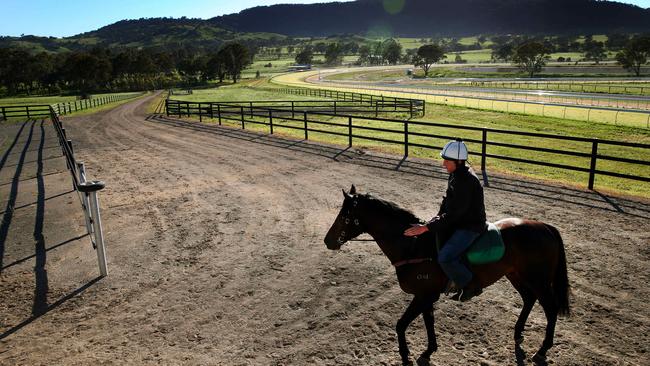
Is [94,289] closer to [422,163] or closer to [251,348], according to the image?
[251,348]

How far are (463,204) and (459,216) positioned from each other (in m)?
0.14

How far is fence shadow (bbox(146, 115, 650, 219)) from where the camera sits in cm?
1078

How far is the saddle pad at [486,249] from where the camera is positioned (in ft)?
16.4

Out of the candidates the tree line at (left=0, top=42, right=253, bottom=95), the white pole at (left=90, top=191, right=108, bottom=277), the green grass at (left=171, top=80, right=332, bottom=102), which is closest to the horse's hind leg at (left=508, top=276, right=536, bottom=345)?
the white pole at (left=90, top=191, right=108, bottom=277)

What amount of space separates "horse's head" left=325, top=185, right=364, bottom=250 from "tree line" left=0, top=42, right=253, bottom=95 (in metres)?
110

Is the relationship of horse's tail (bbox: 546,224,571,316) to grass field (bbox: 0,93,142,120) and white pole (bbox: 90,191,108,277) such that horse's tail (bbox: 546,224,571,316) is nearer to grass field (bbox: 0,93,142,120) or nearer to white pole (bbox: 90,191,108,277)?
white pole (bbox: 90,191,108,277)

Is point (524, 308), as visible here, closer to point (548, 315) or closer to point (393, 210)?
point (548, 315)

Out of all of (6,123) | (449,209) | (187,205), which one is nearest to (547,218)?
(449,209)

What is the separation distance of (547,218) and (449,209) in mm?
6197

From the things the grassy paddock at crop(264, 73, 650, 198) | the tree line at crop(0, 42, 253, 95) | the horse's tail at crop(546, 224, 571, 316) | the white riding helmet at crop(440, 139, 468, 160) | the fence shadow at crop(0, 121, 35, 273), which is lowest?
the grassy paddock at crop(264, 73, 650, 198)

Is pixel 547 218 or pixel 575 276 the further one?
pixel 547 218

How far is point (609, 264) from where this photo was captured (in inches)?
299

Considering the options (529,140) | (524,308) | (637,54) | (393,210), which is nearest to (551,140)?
(529,140)

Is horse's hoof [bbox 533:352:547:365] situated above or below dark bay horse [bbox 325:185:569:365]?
below
